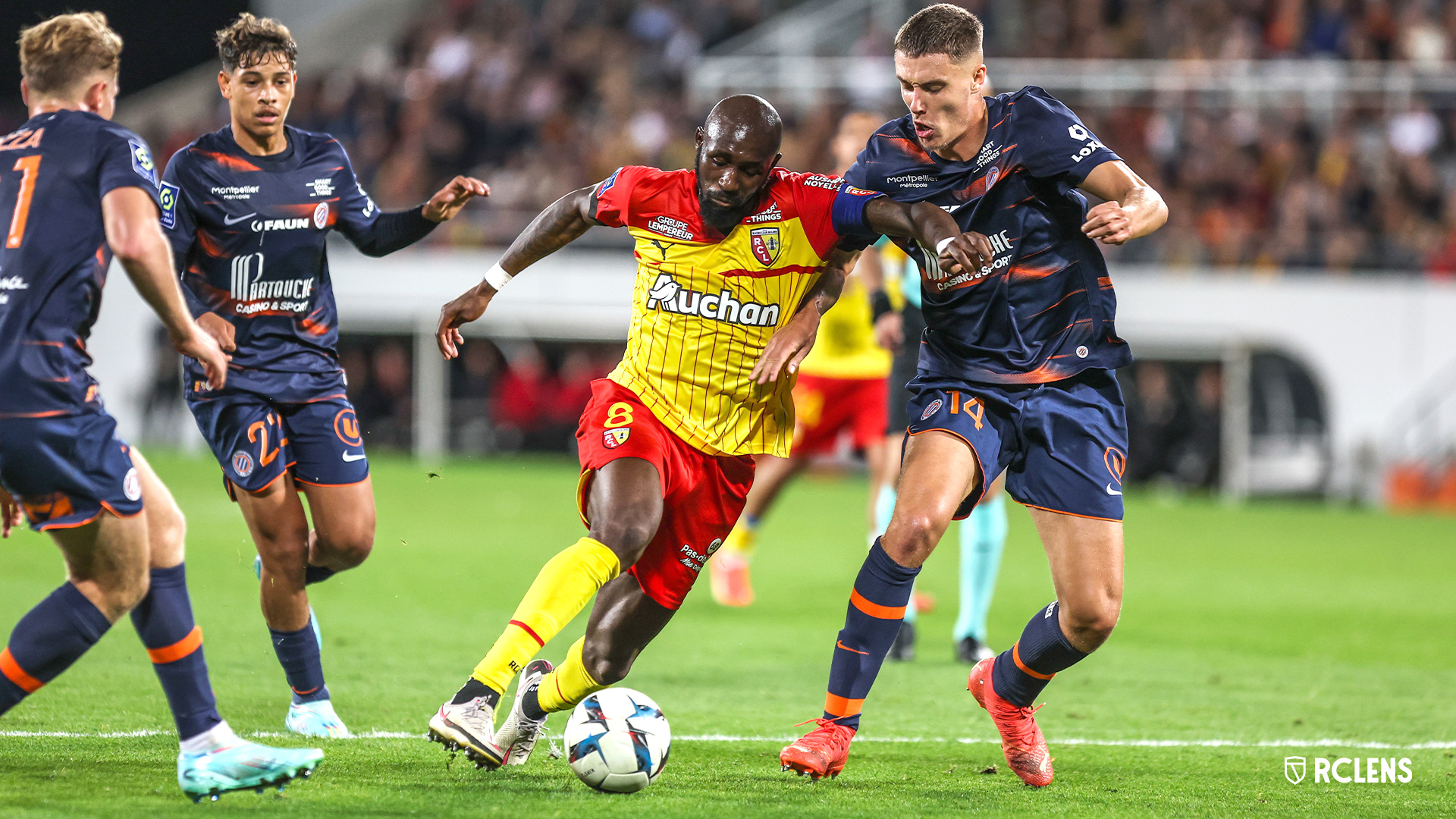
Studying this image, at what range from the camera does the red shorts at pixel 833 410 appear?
29.3 feet

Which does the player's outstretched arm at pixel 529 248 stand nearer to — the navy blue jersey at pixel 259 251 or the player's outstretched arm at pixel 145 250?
the navy blue jersey at pixel 259 251

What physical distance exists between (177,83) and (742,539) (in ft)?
63.7

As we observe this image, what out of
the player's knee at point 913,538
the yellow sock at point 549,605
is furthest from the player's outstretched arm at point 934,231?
the yellow sock at point 549,605

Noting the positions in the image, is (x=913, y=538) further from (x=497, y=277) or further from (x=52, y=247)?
(x=52, y=247)

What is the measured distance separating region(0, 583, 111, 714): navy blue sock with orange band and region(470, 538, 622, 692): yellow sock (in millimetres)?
1099

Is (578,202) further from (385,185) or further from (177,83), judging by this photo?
(177,83)

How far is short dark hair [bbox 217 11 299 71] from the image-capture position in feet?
17.2

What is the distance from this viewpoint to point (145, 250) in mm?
3959

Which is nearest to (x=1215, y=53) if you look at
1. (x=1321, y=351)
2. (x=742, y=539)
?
(x=1321, y=351)

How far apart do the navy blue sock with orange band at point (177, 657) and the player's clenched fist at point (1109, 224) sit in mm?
2909

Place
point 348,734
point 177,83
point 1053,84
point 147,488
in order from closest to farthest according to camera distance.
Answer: point 147,488 → point 348,734 → point 1053,84 → point 177,83

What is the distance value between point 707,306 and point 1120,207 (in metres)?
1.37

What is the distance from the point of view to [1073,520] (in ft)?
15.9

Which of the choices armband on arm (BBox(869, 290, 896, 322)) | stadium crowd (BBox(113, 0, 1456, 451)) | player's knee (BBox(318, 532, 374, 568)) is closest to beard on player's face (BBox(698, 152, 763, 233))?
player's knee (BBox(318, 532, 374, 568))
